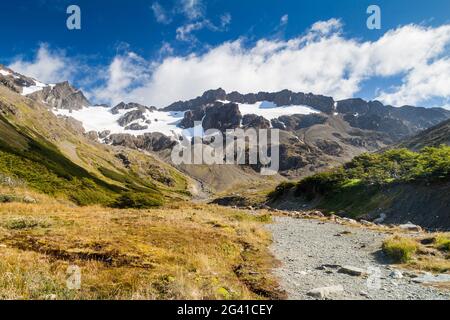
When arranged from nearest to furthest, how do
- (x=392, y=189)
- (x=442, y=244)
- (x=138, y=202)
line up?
(x=442, y=244) < (x=392, y=189) < (x=138, y=202)

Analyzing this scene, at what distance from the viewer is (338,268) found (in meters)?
16.5

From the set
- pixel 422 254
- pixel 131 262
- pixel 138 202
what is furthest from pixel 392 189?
pixel 131 262

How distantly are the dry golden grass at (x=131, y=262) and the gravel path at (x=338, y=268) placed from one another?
3.27 ft

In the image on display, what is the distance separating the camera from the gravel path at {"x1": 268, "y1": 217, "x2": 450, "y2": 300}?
12.4 meters

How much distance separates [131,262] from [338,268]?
898 cm

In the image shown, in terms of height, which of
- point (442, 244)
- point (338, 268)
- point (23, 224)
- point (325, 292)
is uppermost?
point (23, 224)

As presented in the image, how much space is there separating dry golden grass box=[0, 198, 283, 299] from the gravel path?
3.27ft

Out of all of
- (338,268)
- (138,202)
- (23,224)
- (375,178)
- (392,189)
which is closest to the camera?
(338,268)

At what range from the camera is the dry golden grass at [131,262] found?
424 inches

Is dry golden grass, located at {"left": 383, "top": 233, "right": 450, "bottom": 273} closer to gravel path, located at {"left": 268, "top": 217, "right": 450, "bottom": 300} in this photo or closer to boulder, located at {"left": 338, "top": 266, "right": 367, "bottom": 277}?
gravel path, located at {"left": 268, "top": 217, "right": 450, "bottom": 300}

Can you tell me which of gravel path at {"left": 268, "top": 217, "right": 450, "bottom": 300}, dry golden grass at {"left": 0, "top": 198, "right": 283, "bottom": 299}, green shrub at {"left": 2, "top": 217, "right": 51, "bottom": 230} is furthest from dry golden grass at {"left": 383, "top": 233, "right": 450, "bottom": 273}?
green shrub at {"left": 2, "top": 217, "right": 51, "bottom": 230}

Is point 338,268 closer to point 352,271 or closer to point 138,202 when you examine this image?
point 352,271

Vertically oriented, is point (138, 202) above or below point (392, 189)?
below

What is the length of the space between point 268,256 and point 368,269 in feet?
17.2
